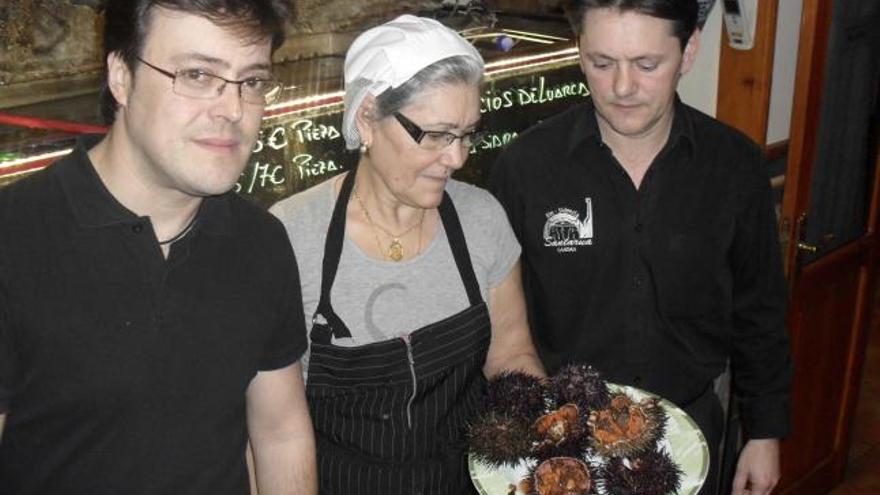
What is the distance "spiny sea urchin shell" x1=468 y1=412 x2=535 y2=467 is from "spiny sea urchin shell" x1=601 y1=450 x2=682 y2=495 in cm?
15

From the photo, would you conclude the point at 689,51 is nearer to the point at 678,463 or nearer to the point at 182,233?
the point at 678,463

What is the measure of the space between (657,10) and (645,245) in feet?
1.78

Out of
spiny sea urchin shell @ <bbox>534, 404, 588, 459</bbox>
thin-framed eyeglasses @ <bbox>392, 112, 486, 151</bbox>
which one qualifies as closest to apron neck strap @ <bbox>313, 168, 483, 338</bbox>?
thin-framed eyeglasses @ <bbox>392, 112, 486, 151</bbox>

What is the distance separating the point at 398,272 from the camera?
1888 mm

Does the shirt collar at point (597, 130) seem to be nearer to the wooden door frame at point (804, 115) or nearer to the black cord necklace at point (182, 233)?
the wooden door frame at point (804, 115)

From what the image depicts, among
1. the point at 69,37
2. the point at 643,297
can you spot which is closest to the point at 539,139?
the point at 643,297

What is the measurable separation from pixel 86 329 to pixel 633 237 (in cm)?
126

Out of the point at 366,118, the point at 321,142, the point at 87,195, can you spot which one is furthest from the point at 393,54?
the point at 321,142

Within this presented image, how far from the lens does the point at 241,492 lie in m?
1.72

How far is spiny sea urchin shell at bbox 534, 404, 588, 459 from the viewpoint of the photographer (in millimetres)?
1739

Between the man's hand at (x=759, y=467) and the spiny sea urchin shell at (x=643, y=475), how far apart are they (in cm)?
73

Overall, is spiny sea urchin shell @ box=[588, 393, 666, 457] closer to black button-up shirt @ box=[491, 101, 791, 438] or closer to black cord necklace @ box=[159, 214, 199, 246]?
black button-up shirt @ box=[491, 101, 791, 438]

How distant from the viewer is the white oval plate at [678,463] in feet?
5.69

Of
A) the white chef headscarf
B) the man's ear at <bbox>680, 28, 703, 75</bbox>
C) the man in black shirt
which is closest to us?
the white chef headscarf
